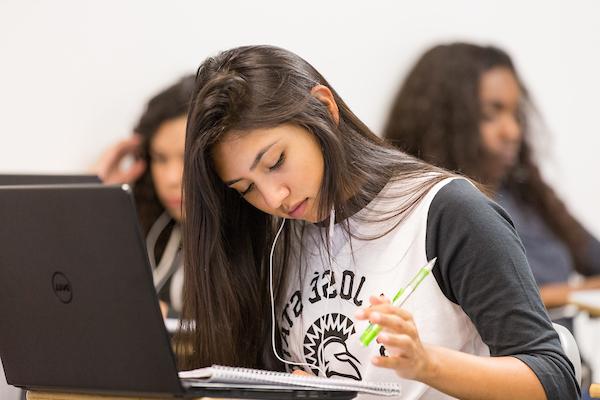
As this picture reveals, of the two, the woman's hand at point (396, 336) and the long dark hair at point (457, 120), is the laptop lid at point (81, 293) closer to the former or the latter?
the woman's hand at point (396, 336)

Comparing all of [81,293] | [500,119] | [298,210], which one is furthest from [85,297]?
[500,119]

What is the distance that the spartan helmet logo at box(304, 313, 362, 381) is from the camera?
56.7 inches

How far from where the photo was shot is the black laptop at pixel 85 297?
3.65ft

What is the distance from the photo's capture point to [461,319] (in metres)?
1.39

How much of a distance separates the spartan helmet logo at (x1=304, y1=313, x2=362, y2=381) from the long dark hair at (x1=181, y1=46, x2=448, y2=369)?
119 mm

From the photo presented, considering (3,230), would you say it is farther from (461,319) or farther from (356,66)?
(356,66)

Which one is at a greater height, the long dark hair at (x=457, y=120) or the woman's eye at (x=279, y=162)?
the woman's eye at (x=279, y=162)

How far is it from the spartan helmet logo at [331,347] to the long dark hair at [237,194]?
0.39 ft

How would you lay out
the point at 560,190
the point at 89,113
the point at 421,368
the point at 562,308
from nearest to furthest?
the point at 421,368, the point at 89,113, the point at 562,308, the point at 560,190

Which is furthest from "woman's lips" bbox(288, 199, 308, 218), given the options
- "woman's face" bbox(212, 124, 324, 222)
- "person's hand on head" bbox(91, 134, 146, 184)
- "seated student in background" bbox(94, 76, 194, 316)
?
"person's hand on head" bbox(91, 134, 146, 184)

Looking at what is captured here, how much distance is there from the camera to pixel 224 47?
2.68 meters

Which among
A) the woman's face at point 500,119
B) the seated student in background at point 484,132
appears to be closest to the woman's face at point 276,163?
the seated student in background at point 484,132

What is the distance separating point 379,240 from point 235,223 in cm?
24

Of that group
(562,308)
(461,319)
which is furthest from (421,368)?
(562,308)
